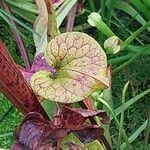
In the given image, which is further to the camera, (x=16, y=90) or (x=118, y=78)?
(x=118, y=78)

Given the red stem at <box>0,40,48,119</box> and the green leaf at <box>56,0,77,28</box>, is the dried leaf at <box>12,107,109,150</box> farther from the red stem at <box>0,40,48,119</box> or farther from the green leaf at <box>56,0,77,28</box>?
the green leaf at <box>56,0,77,28</box>

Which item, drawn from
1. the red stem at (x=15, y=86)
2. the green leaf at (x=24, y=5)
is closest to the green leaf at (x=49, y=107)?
the red stem at (x=15, y=86)

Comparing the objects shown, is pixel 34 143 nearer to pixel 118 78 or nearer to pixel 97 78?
pixel 97 78

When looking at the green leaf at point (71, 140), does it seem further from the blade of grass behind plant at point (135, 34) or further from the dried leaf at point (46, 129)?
the blade of grass behind plant at point (135, 34)

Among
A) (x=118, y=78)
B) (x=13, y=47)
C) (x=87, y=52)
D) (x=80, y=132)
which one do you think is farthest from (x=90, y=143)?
(x=13, y=47)

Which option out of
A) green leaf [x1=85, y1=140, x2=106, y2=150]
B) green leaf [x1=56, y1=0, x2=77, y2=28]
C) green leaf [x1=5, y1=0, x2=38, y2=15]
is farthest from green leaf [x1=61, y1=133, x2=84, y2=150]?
green leaf [x1=5, y1=0, x2=38, y2=15]

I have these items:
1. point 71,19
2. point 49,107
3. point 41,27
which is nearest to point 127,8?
point 71,19

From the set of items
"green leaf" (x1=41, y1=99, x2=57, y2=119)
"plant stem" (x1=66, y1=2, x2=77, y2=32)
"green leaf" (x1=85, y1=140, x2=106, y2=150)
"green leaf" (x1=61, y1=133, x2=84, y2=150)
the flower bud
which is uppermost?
"plant stem" (x1=66, y1=2, x2=77, y2=32)

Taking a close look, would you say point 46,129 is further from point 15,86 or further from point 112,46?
point 112,46
